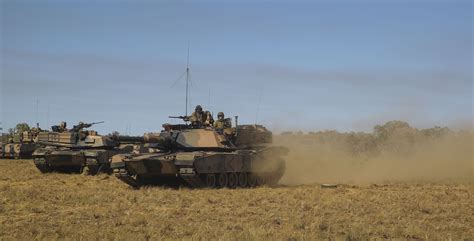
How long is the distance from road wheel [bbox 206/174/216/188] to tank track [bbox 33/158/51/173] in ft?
41.2

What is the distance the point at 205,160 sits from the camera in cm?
2177

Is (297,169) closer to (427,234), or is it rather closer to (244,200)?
(244,200)

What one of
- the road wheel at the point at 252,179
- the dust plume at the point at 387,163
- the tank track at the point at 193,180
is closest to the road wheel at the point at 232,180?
the road wheel at the point at 252,179

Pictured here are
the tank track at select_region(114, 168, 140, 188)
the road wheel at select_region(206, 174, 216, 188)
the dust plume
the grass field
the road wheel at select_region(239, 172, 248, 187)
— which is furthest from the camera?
the dust plume

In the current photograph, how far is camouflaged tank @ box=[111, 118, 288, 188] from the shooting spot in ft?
71.5

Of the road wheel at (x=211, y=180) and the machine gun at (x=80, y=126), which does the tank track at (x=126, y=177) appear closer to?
the road wheel at (x=211, y=180)

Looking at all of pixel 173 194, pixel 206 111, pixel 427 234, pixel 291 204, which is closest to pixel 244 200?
pixel 291 204

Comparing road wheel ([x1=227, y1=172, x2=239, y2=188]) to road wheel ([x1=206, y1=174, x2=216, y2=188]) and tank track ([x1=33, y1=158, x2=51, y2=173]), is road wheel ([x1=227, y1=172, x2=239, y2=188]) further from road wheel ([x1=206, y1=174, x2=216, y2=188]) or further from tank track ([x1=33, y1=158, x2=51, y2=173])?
tank track ([x1=33, y1=158, x2=51, y2=173])

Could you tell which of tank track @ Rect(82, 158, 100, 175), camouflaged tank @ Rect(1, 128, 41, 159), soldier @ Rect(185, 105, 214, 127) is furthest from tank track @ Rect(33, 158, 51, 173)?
camouflaged tank @ Rect(1, 128, 41, 159)

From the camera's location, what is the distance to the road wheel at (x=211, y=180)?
73.5 feet

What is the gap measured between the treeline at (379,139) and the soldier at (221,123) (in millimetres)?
9772

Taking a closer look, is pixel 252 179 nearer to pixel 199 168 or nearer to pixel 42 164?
pixel 199 168

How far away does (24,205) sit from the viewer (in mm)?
15422

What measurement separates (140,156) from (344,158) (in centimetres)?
1889
